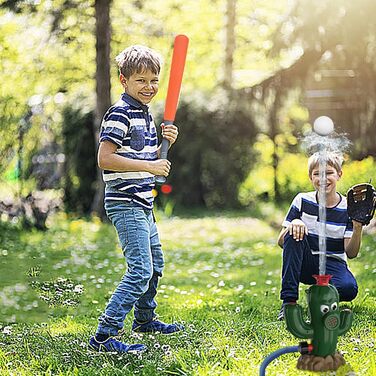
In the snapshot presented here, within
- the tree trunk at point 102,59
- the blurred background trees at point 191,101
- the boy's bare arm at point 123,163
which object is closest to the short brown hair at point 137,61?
the boy's bare arm at point 123,163

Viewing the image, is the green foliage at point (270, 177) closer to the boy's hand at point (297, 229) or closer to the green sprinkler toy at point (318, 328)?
the boy's hand at point (297, 229)

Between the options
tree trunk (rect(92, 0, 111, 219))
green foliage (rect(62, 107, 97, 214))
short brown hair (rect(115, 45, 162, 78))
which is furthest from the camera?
green foliage (rect(62, 107, 97, 214))

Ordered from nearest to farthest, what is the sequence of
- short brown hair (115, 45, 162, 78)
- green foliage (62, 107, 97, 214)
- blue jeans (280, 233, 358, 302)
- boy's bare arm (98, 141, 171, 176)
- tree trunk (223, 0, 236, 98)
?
boy's bare arm (98, 141, 171, 176) < short brown hair (115, 45, 162, 78) < blue jeans (280, 233, 358, 302) < green foliage (62, 107, 97, 214) < tree trunk (223, 0, 236, 98)

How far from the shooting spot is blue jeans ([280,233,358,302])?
3.90 metres

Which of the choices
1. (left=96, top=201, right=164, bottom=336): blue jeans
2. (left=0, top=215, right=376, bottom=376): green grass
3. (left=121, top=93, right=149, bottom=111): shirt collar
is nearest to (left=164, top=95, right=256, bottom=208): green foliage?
(left=0, top=215, right=376, bottom=376): green grass

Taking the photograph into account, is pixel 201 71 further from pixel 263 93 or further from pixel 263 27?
pixel 263 93

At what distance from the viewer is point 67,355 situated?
3344 millimetres

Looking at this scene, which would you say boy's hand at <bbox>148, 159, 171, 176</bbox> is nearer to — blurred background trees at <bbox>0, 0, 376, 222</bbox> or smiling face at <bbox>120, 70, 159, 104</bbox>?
smiling face at <bbox>120, 70, 159, 104</bbox>

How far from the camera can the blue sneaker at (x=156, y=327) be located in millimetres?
3748

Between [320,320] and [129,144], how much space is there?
121 cm

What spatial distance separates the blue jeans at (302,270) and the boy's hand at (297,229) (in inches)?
2.6

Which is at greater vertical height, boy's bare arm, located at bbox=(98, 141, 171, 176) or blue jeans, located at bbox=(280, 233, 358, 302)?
boy's bare arm, located at bbox=(98, 141, 171, 176)

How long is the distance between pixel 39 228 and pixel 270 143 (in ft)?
15.7

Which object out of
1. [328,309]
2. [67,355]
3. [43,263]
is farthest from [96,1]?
[328,309]
